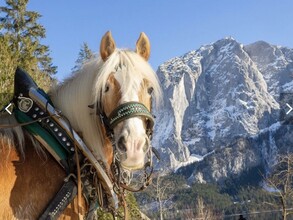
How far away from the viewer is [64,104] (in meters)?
3.20

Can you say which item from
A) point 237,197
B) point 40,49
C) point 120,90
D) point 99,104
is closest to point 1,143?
point 99,104

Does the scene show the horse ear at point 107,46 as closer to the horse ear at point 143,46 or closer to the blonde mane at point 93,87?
the blonde mane at point 93,87

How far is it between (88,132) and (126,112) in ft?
1.40

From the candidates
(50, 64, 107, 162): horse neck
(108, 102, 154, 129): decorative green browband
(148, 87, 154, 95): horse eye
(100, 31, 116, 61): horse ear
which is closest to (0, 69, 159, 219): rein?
(108, 102, 154, 129): decorative green browband

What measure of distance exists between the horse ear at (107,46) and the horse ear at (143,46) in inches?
11.7

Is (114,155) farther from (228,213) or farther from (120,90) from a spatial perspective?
(228,213)

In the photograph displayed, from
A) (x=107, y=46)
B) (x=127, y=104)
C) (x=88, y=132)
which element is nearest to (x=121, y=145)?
(x=127, y=104)

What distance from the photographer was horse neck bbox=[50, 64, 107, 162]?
3.06 meters

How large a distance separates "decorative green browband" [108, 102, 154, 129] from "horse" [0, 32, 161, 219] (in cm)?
1

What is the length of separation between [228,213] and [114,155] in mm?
178057

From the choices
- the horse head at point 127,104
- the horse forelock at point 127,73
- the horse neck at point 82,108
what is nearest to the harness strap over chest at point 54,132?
the horse neck at point 82,108

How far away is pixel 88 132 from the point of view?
10.1ft

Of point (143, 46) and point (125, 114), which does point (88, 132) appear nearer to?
point (125, 114)

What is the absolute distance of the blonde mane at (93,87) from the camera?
3.05m
